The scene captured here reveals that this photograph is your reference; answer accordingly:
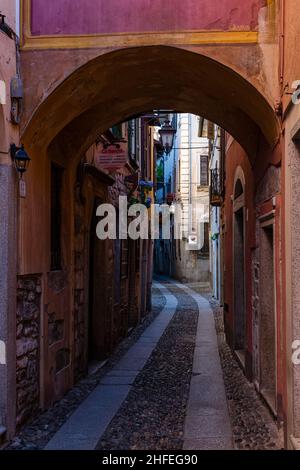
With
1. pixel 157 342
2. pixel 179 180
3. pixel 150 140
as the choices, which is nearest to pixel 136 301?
pixel 157 342

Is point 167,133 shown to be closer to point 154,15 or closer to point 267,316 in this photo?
point 267,316

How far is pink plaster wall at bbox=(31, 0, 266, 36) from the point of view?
558cm

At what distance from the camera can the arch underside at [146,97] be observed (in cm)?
578

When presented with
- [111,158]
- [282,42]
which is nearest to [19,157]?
[282,42]

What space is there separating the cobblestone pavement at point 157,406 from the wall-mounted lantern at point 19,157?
97.9 inches

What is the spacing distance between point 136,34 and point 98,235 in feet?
16.0

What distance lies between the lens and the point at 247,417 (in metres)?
6.24

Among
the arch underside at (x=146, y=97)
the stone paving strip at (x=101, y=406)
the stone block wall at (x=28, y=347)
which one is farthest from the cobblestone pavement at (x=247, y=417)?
the arch underside at (x=146, y=97)

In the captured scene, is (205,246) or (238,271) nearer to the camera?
(238,271)

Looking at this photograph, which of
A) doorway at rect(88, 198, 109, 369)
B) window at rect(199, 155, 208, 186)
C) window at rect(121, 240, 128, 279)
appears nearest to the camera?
doorway at rect(88, 198, 109, 369)

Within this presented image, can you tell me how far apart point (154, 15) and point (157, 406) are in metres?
4.05

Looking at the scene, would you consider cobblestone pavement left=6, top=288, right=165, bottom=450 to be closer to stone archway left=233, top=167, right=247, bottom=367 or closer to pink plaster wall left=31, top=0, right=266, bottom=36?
stone archway left=233, top=167, right=247, bottom=367

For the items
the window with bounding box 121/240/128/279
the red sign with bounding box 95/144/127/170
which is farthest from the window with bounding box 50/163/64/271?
the window with bounding box 121/240/128/279

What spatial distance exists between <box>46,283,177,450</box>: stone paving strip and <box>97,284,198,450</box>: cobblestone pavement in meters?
0.09
